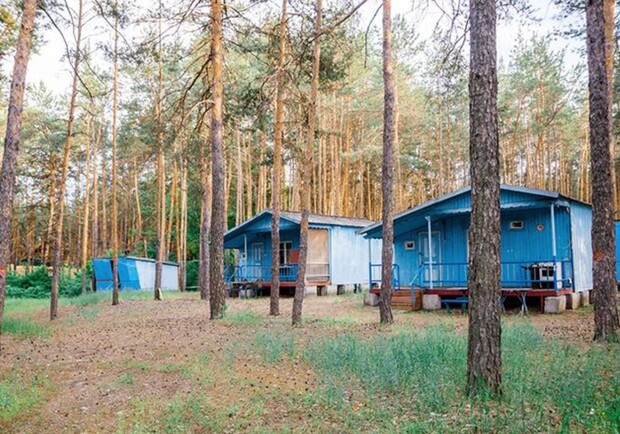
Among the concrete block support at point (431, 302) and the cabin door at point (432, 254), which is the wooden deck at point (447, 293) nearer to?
the concrete block support at point (431, 302)

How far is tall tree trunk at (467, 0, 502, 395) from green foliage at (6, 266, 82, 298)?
27294mm

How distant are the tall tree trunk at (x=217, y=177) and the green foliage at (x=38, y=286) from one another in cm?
1838

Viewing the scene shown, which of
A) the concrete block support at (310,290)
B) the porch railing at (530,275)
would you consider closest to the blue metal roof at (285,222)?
the concrete block support at (310,290)

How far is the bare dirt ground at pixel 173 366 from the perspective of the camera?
514cm

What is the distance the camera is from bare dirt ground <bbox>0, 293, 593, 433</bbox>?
16.9 feet

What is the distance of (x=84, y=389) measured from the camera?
6316 millimetres

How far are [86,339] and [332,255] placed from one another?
14.0 m

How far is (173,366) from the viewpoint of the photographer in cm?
720

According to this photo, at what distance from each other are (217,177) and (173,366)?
6246 mm

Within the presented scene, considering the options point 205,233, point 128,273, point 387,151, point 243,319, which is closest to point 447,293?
point 387,151

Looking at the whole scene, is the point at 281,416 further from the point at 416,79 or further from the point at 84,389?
the point at 416,79

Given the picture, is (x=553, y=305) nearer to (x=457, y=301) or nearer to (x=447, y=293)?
(x=457, y=301)

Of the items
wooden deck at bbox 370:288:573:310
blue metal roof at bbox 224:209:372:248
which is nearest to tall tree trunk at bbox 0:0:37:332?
wooden deck at bbox 370:288:573:310

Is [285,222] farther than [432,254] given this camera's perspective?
Yes
